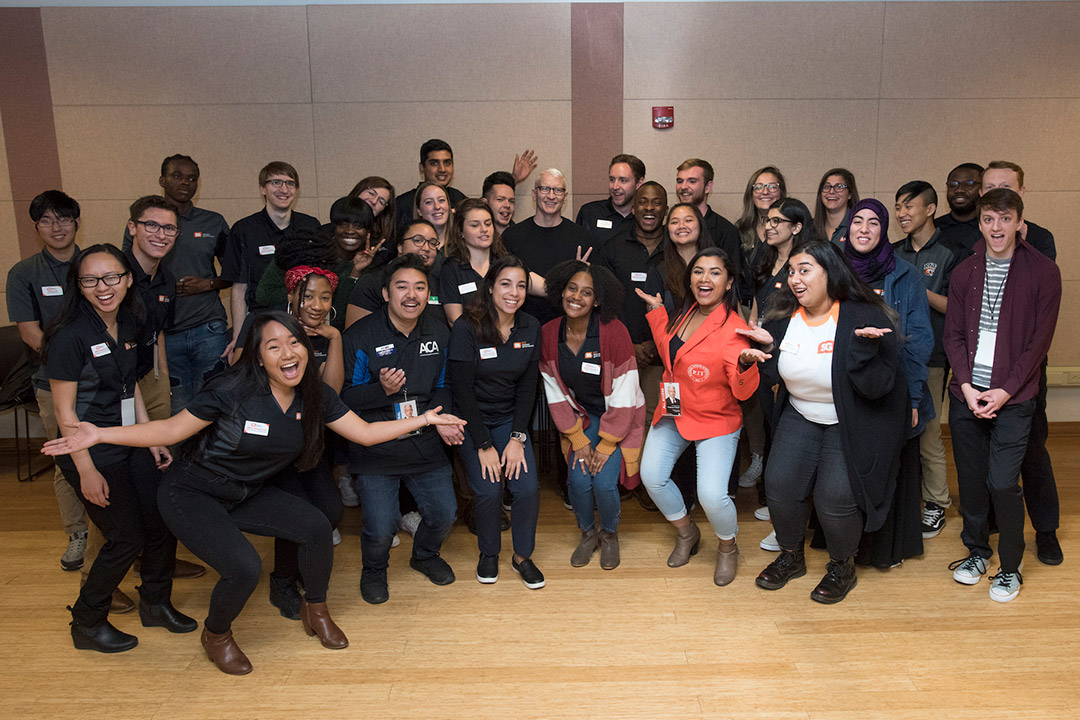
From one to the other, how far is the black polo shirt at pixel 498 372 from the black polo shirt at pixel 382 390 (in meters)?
0.13

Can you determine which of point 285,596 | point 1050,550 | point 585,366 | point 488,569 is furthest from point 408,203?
point 1050,550

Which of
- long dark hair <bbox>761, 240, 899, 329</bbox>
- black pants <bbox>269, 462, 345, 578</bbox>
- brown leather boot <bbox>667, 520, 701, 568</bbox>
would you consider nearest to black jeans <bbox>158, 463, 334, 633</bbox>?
black pants <bbox>269, 462, 345, 578</bbox>

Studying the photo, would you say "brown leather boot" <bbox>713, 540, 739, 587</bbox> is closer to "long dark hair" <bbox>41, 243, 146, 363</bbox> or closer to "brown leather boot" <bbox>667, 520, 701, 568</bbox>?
"brown leather boot" <bbox>667, 520, 701, 568</bbox>

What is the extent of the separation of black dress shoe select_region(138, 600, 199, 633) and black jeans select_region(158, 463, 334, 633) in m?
0.37

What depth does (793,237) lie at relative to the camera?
3832 mm

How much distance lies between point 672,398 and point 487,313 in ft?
3.00

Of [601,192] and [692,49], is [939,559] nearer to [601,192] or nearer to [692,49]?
[601,192]

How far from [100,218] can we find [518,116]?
2.90m

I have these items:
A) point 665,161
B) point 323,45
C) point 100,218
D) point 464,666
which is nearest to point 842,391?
point 464,666

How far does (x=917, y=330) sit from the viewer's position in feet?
11.2

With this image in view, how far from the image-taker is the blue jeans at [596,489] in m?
3.53

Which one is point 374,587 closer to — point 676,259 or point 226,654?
point 226,654

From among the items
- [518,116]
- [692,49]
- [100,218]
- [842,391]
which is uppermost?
[692,49]

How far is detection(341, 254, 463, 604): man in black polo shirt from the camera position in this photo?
3.25 m
